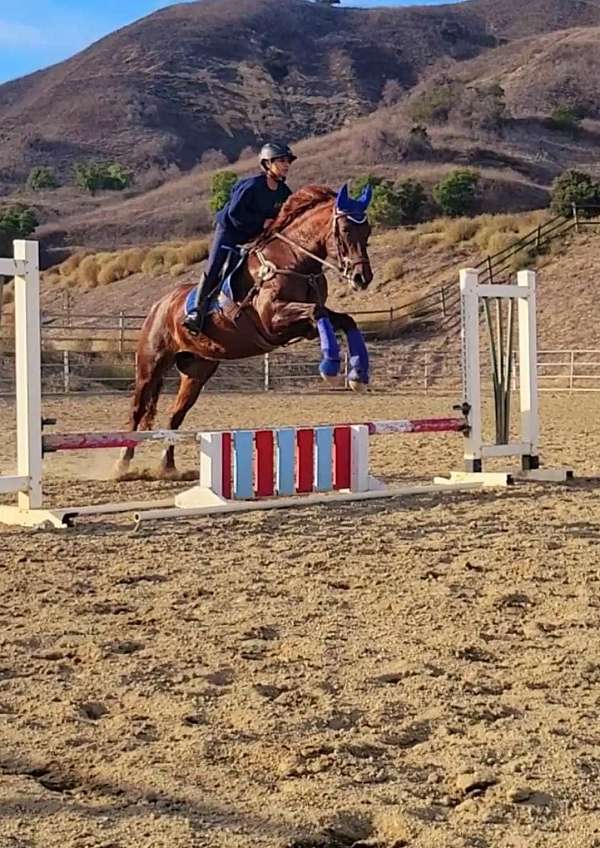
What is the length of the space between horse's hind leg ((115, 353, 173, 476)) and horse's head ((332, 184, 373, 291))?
2538mm

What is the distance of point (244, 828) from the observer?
2.62 metres

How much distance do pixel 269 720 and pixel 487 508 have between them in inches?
163

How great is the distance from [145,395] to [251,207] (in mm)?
2365

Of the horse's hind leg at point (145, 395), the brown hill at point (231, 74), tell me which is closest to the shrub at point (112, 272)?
the horse's hind leg at point (145, 395)

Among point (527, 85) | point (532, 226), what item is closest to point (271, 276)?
point (532, 226)

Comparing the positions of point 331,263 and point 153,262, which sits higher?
point 153,262

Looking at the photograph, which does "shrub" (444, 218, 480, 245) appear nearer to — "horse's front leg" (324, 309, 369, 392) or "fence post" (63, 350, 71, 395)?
"fence post" (63, 350, 71, 395)

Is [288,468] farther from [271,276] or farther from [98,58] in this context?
[98,58]

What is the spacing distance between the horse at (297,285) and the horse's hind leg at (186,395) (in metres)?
0.58

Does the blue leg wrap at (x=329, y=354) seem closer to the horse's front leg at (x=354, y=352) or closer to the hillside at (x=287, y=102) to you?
the horse's front leg at (x=354, y=352)

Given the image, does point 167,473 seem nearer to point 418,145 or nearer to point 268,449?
point 268,449

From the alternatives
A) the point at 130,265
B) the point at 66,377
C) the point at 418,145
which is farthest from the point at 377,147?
the point at 66,377

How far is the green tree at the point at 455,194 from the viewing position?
44.2 metres

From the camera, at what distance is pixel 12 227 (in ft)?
160
